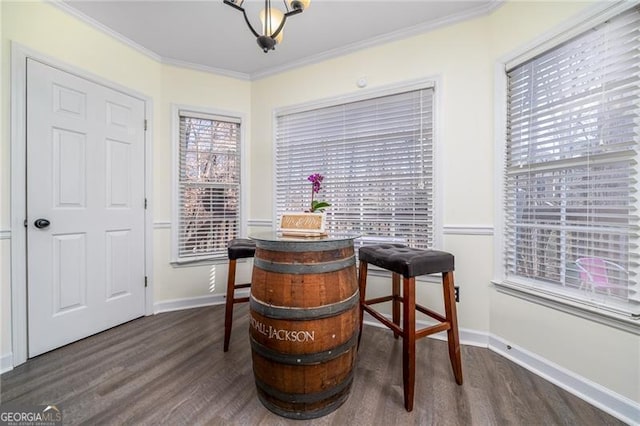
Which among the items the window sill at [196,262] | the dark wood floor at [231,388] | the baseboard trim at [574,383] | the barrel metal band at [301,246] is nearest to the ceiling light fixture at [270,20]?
the barrel metal band at [301,246]

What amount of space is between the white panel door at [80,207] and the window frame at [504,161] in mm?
2862

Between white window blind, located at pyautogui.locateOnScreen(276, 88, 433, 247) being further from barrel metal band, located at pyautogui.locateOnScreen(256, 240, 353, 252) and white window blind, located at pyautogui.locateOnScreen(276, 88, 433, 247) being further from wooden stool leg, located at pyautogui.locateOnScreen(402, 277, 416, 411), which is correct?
barrel metal band, located at pyautogui.locateOnScreen(256, 240, 353, 252)

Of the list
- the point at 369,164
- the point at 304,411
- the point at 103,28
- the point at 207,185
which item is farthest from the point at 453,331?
the point at 103,28

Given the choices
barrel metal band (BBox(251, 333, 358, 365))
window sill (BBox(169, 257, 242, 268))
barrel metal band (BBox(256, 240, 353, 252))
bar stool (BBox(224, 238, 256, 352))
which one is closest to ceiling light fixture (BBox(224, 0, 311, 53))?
barrel metal band (BBox(256, 240, 353, 252))

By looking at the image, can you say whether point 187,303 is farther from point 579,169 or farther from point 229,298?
point 579,169

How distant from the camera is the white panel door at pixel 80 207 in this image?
171 cm

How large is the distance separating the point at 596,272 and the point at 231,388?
203cm

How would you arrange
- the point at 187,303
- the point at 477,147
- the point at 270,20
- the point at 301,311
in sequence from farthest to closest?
the point at 187,303
the point at 477,147
the point at 270,20
the point at 301,311

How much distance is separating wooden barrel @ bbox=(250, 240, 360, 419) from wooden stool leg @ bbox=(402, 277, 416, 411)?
0.29 meters

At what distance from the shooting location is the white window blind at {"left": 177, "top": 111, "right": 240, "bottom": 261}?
2588 mm

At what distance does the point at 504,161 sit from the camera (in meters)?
1.77

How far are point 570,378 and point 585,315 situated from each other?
0.36 meters

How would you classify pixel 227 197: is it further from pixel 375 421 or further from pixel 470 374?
pixel 470 374

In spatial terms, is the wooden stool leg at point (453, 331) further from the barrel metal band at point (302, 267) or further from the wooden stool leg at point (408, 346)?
the barrel metal band at point (302, 267)
